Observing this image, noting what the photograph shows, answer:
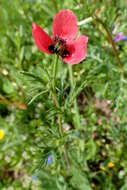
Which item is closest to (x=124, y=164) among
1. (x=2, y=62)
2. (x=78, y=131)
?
(x=78, y=131)

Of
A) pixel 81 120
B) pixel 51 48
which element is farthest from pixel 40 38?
pixel 81 120

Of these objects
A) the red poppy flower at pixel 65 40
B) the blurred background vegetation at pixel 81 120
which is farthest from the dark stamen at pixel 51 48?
the blurred background vegetation at pixel 81 120

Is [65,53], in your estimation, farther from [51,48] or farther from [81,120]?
[81,120]

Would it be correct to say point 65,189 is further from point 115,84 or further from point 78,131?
point 115,84

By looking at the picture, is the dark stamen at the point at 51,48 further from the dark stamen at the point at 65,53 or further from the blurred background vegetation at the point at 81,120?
the blurred background vegetation at the point at 81,120

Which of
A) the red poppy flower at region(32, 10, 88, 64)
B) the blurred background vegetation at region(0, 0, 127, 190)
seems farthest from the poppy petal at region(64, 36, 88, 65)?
the blurred background vegetation at region(0, 0, 127, 190)
